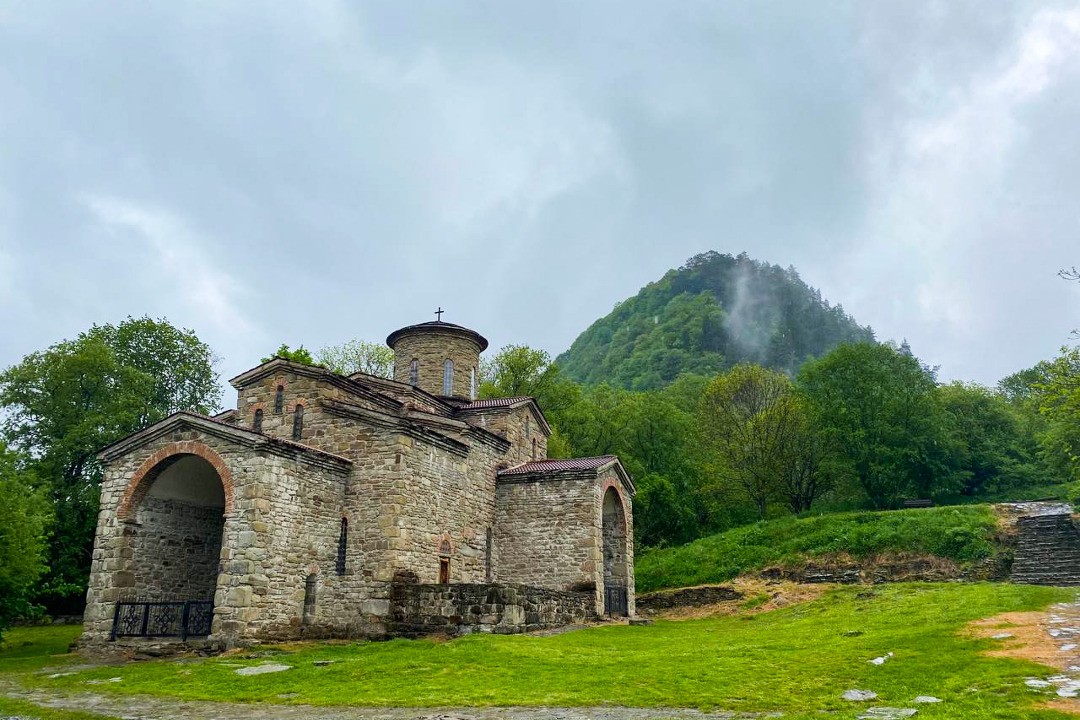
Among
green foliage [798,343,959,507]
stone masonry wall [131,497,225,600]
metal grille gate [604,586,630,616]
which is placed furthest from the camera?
green foliage [798,343,959,507]

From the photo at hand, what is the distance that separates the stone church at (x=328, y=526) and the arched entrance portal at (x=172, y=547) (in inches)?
1.4

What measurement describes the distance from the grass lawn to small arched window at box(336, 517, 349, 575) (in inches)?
84.9

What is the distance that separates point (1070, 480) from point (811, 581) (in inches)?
797

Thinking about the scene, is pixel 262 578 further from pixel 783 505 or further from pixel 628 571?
pixel 783 505

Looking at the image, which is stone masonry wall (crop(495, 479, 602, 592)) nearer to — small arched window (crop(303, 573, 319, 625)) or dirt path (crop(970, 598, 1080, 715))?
small arched window (crop(303, 573, 319, 625))

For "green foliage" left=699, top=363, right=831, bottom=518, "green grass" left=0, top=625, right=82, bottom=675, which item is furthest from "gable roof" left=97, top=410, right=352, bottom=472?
"green foliage" left=699, top=363, right=831, bottom=518

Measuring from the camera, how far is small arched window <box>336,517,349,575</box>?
1658 cm

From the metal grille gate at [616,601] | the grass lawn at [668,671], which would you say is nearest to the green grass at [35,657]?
the grass lawn at [668,671]

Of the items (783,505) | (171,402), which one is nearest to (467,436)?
(171,402)

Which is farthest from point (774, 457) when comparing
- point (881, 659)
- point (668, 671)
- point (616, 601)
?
point (668, 671)

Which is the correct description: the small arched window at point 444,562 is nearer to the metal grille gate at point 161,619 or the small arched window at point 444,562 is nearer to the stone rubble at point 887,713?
the metal grille gate at point 161,619

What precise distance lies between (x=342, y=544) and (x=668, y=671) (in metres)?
9.20

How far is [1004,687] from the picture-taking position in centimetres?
797

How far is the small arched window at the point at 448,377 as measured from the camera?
25.4 m
